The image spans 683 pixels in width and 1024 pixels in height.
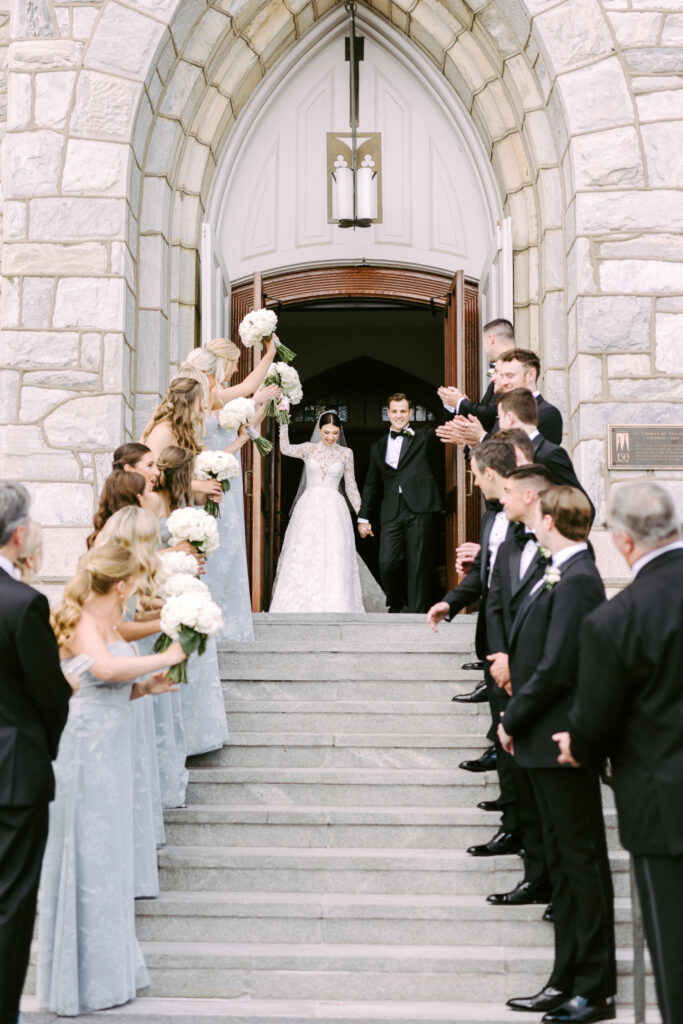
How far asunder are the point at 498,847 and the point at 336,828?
0.76 meters

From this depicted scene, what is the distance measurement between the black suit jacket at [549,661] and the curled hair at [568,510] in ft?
0.29

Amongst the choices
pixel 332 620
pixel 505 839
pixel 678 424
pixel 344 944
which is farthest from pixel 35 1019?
pixel 678 424

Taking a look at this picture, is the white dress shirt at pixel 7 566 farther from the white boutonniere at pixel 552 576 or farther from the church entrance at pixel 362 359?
the church entrance at pixel 362 359

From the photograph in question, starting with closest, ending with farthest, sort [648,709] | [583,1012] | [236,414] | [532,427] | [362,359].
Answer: [648,709]
[583,1012]
[532,427]
[236,414]
[362,359]

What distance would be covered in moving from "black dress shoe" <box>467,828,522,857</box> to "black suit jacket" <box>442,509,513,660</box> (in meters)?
0.85

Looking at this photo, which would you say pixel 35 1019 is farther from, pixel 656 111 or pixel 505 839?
pixel 656 111

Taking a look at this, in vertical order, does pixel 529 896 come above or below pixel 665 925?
below

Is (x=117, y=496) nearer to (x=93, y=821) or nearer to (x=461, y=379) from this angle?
(x=93, y=821)

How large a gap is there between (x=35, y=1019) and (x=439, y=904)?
1.66 m

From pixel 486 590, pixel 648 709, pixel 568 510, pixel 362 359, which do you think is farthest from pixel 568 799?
pixel 362 359

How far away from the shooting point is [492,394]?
7.07m

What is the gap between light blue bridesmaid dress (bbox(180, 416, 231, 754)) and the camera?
5785mm

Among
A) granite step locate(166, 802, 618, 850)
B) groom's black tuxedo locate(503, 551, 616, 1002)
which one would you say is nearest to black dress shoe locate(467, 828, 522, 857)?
granite step locate(166, 802, 618, 850)

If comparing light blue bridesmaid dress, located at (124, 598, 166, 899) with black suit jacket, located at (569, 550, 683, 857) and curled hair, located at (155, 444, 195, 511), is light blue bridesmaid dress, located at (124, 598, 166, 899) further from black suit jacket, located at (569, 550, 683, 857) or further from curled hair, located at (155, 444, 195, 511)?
black suit jacket, located at (569, 550, 683, 857)
